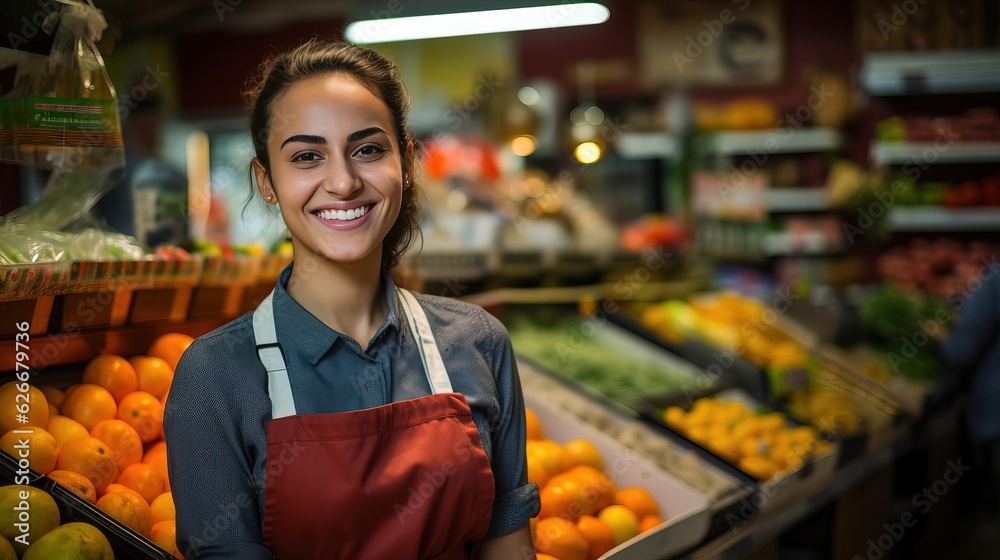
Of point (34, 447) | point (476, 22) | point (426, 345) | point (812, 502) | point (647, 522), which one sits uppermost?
point (476, 22)

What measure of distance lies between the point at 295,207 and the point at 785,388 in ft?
9.26

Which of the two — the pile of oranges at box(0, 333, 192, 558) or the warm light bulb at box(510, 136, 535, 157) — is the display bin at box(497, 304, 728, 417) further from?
the warm light bulb at box(510, 136, 535, 157)

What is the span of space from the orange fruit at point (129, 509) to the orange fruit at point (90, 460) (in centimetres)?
4

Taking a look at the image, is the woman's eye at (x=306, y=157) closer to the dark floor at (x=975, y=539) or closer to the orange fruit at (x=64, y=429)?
the orange fruit at (x=64, y=429)

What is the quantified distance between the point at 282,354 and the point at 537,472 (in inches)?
39.4

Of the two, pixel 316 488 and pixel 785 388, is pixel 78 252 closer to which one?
pixel 316 488

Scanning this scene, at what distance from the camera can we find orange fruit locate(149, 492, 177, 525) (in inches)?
69.2

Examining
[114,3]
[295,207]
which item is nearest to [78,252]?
[295,207]

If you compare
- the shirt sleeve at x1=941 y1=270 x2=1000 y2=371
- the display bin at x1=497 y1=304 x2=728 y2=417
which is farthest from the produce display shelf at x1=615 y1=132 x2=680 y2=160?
the shirt sleeve at x1=941 y1=270 x2=1000 y2=371

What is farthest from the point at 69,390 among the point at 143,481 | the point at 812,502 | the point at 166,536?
the point at 812,502

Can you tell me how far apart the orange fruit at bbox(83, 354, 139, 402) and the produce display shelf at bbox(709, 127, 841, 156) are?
22.7 feet

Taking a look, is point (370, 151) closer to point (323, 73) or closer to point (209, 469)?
point (323, 73)

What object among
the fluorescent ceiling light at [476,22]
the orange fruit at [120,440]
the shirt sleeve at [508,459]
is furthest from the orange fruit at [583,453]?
the fluorescent ceiling light at [476,22]

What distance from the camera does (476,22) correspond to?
4.62 metres
